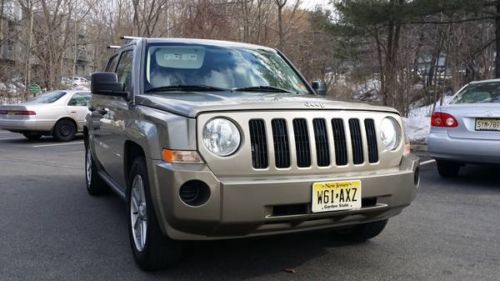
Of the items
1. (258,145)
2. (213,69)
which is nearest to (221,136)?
(258,145)

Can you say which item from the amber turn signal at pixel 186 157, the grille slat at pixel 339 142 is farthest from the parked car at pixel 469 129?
the amber turn signal at pixel 186 157

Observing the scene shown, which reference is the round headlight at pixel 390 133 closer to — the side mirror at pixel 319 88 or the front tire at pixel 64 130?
the side mirror at pixel 319 88

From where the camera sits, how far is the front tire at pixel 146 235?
11.8ft

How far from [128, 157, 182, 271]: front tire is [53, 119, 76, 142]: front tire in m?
10.8

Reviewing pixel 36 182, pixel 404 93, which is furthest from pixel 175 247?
pixel 404 93

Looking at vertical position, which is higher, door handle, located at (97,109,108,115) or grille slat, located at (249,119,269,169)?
door handle, located at (97,109,108,115)

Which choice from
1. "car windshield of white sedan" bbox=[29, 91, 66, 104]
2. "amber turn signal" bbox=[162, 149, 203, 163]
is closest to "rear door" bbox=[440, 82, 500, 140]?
"amber turn signal" bbox=[162, 149, 203, 163]

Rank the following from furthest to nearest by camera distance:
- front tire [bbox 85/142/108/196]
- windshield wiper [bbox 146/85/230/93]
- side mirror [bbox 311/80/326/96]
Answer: front tire [bbox 85/142/108/196] → side mirror [bbox 311/80/326/96] → windshield wiper [bbox 146/85/230/93]

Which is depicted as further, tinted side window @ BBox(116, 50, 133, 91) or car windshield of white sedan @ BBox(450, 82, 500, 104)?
car windshield of white sedan @ BBox(450, 82, 500, 104)

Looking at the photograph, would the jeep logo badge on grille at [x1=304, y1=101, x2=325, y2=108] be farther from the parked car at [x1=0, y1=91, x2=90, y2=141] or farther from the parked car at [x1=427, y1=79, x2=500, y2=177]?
the parked car at [x1=0, y1=91, x2=90, y2=141]

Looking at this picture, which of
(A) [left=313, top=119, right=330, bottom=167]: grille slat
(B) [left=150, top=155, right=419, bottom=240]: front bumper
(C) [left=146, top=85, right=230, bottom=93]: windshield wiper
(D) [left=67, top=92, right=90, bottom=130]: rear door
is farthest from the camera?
(D) [left=67, top=92, right=90, bottom=130]: rear door

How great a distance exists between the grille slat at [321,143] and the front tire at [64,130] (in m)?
11.8

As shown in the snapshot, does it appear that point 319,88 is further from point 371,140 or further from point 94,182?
point 94,182

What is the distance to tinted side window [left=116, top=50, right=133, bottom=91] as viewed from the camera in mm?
4844
